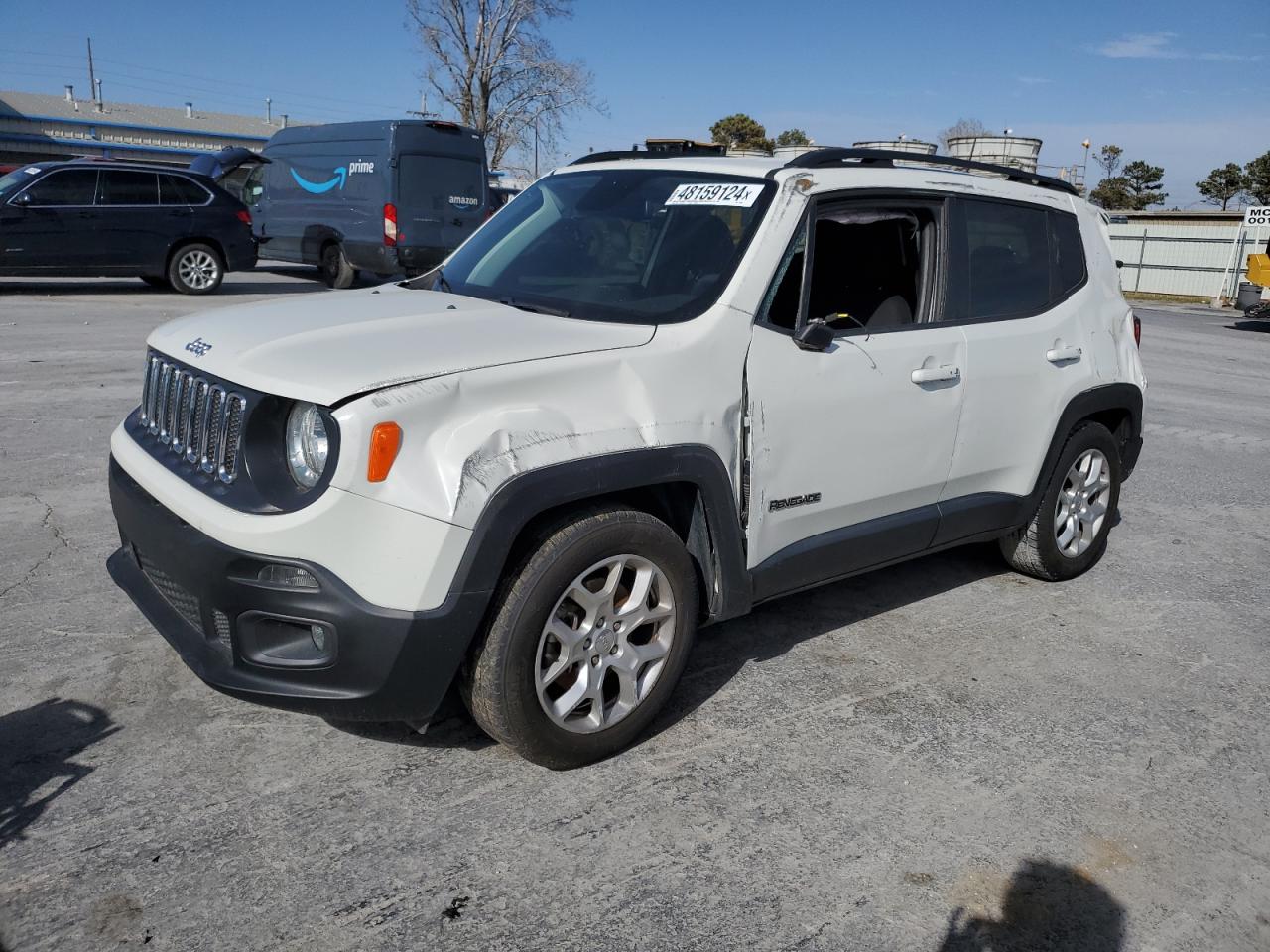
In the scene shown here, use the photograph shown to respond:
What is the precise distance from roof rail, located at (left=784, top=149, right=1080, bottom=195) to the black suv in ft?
41.3

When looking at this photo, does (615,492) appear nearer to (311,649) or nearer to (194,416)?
(311,649)

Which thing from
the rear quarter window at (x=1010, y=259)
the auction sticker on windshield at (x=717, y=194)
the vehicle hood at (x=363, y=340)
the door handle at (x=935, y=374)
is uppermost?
the auction sticker on windshield at (x=717, y=194)

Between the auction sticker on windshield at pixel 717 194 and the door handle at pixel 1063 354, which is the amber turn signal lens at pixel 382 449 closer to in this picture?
the auction sticker on windshield at pixel 717 194

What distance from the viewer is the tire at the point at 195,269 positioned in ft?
49.4

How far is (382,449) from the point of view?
284 cm

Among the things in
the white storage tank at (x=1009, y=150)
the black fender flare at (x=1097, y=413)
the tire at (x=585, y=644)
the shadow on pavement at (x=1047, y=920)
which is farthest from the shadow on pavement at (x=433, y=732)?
the white storage tank at (x=1009, y=150)

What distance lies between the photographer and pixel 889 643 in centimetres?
449

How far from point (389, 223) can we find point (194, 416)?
13.4 metres

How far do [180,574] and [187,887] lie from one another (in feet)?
2.79

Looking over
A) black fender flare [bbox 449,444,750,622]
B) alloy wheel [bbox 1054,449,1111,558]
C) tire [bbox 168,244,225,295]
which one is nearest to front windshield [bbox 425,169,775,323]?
black fender flare [bbox 449,444,750,622]

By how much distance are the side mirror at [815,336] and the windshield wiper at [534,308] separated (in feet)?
Result: 2.56

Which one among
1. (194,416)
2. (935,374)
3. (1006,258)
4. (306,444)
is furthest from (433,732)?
(1006,258)

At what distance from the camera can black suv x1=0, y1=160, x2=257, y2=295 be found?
13672 mm

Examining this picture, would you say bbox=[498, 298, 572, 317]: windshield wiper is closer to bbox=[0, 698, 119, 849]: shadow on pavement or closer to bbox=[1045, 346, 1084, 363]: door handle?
bbox=[0, 698, 119, 849]: shadow on pavement
